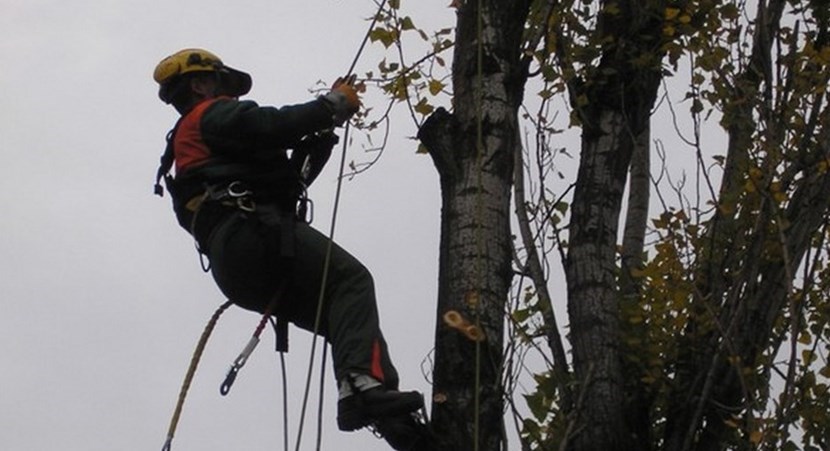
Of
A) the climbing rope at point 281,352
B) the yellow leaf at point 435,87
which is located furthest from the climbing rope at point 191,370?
the yellow leaf at point 435,87

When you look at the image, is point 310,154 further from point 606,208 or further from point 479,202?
point 606,208

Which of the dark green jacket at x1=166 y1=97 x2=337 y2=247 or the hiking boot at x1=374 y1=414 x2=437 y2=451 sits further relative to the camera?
the dark green jacket at x1=166 y1=97 x2=337 y2=247

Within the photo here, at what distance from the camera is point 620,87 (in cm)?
612

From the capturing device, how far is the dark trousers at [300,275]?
495 centimetres

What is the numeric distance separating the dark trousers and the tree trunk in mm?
344

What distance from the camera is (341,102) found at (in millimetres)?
5156

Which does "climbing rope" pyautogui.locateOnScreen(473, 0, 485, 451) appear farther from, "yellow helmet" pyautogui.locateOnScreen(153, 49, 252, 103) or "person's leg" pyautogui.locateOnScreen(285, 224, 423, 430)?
"yellow helmet" pyautogui.locateOnScreen(153, 49, 252, 103)

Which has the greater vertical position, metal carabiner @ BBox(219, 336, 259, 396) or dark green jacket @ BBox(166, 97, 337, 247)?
dark green jacket @ BBox(166, 97, 337, 247)

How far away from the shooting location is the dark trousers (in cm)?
495

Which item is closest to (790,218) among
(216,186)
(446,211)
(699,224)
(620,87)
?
(699,224)

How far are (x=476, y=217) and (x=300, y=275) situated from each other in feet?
2.27

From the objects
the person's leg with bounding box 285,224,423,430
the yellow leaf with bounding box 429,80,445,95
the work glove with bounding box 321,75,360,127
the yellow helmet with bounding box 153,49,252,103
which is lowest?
the person's leg with bounding box 285,224,423,430

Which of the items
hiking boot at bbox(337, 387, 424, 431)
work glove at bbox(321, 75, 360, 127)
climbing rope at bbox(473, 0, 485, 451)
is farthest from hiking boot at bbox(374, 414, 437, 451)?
work glove at bbox(321, 75, 360, 127)

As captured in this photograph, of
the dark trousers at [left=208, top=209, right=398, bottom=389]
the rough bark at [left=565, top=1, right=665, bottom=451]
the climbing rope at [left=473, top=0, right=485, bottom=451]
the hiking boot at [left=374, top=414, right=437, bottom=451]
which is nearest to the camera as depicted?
the climbing rope at [left=473, top=0, right=485, bottom=451]
